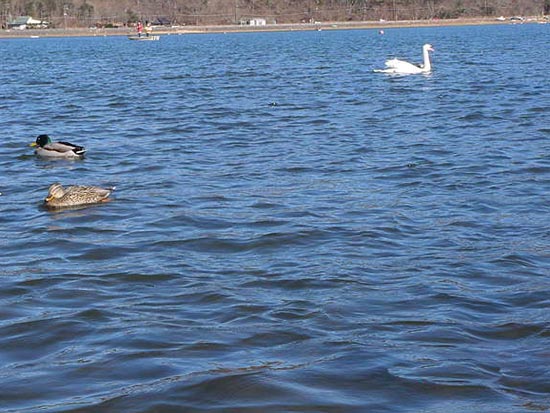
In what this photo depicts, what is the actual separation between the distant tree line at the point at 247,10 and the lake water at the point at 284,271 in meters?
164

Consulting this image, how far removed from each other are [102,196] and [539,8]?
182 meters

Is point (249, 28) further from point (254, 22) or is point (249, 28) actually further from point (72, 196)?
point (72, 196)

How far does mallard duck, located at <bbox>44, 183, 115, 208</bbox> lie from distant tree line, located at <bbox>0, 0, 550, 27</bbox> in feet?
550

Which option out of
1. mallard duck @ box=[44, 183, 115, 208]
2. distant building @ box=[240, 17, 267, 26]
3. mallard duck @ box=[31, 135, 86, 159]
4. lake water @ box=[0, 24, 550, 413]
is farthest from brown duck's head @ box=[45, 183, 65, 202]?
distant building @ box=[240, 17, 267, 26]

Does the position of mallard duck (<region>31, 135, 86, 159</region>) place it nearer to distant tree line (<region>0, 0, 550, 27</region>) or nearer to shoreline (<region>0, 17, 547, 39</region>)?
shoreline (<region>0, 17, 547, 39</region>)

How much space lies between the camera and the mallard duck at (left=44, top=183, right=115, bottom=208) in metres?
12.2

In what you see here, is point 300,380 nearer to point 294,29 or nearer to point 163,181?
point 163,181

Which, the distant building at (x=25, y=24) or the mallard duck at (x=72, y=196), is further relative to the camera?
the distant building at (x=25, y=24)

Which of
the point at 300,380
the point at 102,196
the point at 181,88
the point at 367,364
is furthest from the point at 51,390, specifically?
the point at 181,88

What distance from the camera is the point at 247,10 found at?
187500 millimetres

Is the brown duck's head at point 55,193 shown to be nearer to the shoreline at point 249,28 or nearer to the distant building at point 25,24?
the shoreline at point 249,28

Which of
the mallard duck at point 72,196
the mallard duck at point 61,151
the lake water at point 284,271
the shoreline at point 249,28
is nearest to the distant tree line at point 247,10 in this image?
the shoreline at point 249,28

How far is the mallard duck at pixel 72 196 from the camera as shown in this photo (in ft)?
40.1

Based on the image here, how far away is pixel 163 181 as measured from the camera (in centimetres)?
1416
